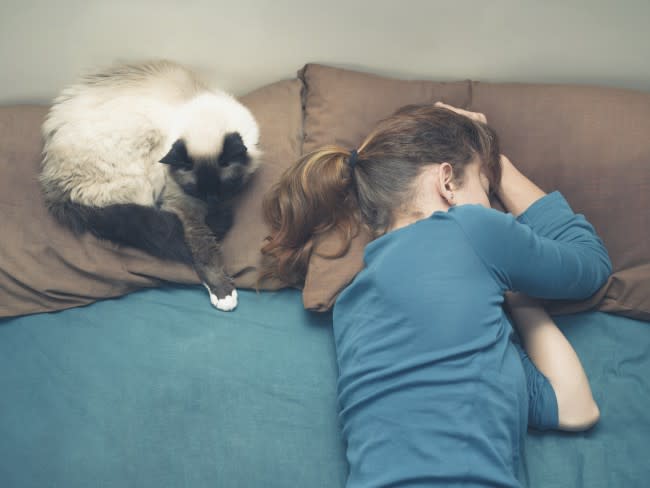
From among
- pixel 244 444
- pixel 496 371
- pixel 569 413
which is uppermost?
pixel 496 371

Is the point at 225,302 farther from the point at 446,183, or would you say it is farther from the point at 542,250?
the point at 542,250

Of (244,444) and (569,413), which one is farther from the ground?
(569,413)

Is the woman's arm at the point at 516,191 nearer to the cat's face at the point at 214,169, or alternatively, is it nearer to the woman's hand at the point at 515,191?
the woman's hand at the point at 515,191

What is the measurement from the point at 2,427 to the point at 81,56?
1070mm

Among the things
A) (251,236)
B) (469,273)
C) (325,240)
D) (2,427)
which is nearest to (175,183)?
(251,236)

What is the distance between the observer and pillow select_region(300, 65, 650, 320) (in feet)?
4.20

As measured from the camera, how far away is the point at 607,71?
161 cm

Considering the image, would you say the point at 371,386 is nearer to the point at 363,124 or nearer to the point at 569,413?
the point at 569,413

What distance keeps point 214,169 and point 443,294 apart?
0.71 meters

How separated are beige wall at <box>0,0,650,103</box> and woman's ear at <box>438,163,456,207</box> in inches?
24.2

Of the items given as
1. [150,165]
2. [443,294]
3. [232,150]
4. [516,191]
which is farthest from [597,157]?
[150,165]

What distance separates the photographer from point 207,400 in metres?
1.20

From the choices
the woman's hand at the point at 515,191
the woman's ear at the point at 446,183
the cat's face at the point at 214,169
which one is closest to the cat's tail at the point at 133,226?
the cat's face at the point at 214,169

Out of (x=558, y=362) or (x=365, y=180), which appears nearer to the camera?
(x=558, y=362)
